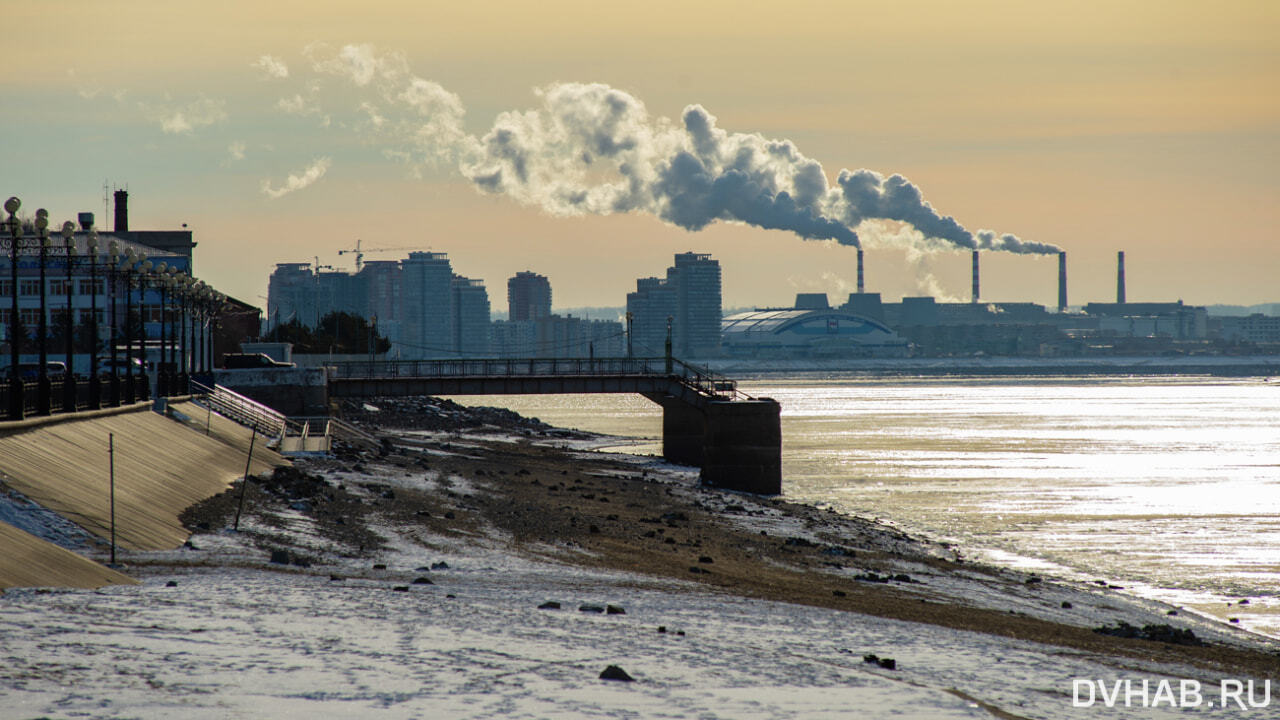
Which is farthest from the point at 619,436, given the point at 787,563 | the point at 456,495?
the point at 787,563

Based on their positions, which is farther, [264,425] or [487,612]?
[264,425]

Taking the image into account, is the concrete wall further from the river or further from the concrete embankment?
the river

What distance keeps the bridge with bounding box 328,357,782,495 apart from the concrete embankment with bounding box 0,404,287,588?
25.7 meters

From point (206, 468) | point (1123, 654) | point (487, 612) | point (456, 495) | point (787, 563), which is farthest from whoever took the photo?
point (456, 495)

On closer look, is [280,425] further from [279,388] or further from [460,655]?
[460,655]

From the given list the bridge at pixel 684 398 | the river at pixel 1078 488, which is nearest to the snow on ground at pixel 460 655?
the river at pixel 1078 488

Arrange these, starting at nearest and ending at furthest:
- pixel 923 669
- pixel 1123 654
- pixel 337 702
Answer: pixel 337 702 < pixel 923 669 < pixel 1123 654

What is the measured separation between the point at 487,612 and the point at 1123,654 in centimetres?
1068

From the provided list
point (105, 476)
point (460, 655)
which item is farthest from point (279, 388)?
point (460, 655)

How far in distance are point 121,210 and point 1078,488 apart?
323ft

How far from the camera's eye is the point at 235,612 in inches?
723

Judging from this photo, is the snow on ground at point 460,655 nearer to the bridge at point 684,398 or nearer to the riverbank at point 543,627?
the riverbank at point 543,627

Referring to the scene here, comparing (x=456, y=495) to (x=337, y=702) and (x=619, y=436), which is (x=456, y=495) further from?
(x=619, y=436)

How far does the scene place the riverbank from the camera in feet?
49.1
